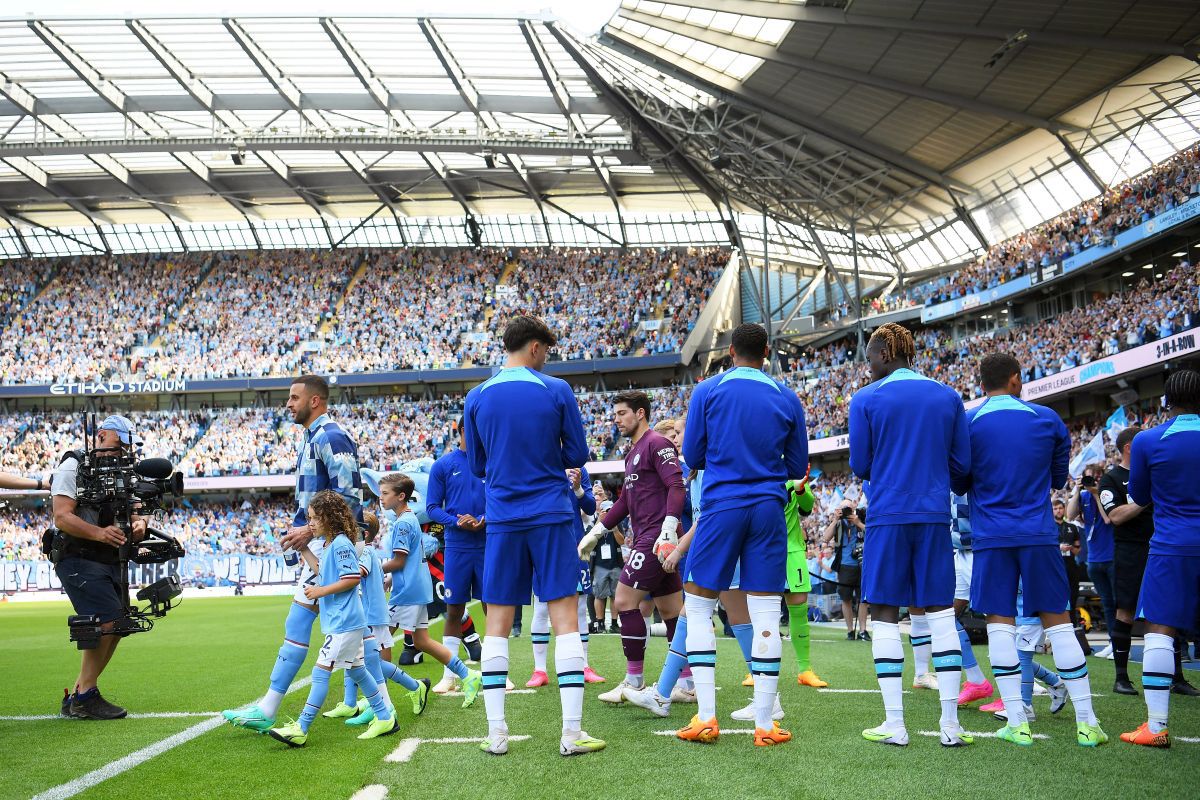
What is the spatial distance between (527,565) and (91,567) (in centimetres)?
350

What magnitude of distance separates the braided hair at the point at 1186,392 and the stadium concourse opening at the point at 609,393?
0.06 feet

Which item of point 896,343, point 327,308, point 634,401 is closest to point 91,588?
point 634,401

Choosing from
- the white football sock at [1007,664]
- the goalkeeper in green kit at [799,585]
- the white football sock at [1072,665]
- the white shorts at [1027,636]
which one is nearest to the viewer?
the white football sock at [1072,665]

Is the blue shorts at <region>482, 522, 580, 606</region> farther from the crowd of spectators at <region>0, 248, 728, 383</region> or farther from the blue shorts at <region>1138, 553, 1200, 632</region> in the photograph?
the crowd of spectators at <region>0, 248, 728, 383</region>

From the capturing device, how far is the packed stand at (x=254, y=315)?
51531 millimetres

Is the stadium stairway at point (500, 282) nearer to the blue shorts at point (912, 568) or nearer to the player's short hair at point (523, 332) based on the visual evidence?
the player's short hair at point (523, 332)

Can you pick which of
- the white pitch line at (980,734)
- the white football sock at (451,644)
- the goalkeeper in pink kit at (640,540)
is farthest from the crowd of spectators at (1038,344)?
the white football sock at (451,644)

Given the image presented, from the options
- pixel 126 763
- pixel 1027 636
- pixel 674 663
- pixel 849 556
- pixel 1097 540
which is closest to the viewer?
pixel 126 763

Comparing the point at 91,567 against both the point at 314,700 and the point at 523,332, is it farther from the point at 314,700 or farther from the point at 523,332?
the point at 523,332

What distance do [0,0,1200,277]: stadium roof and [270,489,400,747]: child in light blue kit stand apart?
77.1ft

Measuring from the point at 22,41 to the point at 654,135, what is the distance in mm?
20779

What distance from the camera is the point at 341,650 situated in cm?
581

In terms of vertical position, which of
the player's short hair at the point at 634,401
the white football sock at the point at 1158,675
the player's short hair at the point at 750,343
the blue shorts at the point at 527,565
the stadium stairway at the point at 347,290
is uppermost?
the stadium stairway at the point at 347,290

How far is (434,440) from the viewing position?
46.8m
